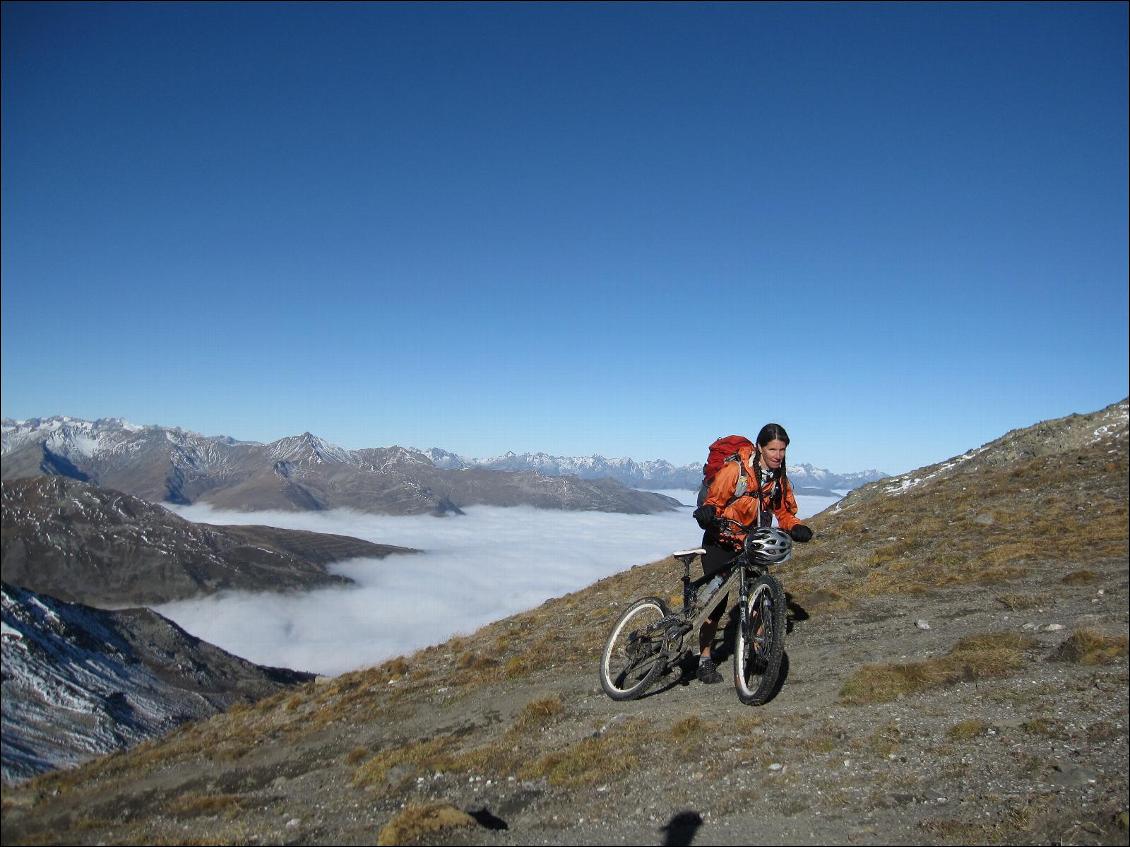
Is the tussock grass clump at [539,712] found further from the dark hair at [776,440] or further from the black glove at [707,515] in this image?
the dark hair at [776,440]

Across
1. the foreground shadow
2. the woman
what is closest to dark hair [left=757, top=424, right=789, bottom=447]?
the woman

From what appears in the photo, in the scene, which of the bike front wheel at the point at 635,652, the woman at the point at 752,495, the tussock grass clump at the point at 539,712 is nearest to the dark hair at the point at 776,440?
the woman at the point at 752,495

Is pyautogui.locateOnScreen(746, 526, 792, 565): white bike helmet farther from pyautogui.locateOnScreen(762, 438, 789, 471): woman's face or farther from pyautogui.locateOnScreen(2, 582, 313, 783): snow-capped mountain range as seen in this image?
pyautogui.locateOnScreen(2, 582, 313, 783): snow-capped mountain range

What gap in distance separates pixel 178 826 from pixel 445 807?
14.5 ft

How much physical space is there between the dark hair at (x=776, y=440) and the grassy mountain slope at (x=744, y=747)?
11.0 ft

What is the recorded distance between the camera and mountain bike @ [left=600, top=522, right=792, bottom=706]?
9.03 m

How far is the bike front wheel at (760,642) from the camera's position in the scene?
891cm

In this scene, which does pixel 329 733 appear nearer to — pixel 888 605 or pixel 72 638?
pixel 888 605

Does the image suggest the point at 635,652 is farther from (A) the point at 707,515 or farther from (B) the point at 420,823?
(B) the point at 420,823

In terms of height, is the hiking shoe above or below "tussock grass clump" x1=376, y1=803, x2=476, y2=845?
above

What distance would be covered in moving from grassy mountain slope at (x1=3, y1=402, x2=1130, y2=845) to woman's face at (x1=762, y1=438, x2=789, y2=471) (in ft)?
12.7

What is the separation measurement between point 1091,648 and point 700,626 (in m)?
6.52

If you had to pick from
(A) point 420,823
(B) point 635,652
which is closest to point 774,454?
(B) point 635,652

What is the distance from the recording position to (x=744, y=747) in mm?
8461
